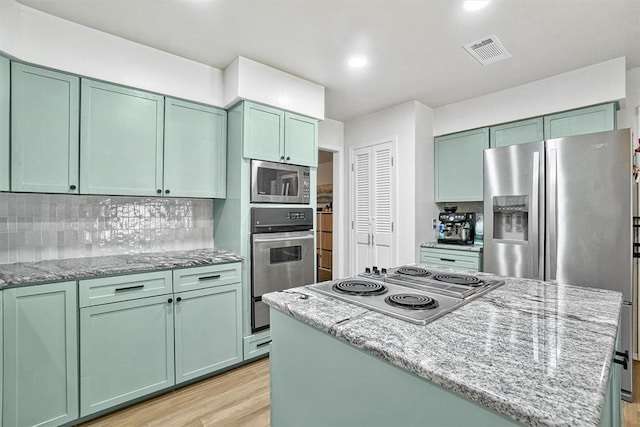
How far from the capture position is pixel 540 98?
2.92m

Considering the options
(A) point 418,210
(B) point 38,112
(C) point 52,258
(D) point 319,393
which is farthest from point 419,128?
(C) point 52,258

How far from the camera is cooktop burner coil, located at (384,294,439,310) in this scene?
114 cm

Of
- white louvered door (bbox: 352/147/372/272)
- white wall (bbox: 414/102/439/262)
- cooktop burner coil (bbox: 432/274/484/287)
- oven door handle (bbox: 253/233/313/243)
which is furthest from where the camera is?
white louvered door (bbox: 352/147/372/272)

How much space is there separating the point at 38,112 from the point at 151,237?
45.7 inches

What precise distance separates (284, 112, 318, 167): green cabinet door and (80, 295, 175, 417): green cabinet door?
1.57 meters

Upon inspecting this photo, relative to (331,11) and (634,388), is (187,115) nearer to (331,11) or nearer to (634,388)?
(331,11)

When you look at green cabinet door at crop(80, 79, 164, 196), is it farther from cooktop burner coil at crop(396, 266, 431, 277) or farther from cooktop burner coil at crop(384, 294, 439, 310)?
cooktop burner coil at crop(384, 294, 439, 310)

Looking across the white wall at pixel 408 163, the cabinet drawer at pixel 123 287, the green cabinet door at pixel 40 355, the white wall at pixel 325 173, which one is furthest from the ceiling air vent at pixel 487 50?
the white wall at pixel 325 173

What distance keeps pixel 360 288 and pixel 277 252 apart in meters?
1.46

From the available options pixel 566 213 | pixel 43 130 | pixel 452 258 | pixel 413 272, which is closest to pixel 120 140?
pixel 43 130

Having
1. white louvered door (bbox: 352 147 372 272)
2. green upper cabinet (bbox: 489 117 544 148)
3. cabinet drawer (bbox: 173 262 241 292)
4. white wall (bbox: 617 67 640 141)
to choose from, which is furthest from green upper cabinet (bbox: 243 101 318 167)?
white wall (bbox: 617 67 640 141)

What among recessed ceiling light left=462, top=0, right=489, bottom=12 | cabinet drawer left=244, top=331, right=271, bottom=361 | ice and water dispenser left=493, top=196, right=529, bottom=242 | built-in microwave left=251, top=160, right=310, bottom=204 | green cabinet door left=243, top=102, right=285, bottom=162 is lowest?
cabinet drawer left=244, top=331, right=271, bottom=361

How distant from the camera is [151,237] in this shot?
269 centimetres

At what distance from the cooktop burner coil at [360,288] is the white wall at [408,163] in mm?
2057
